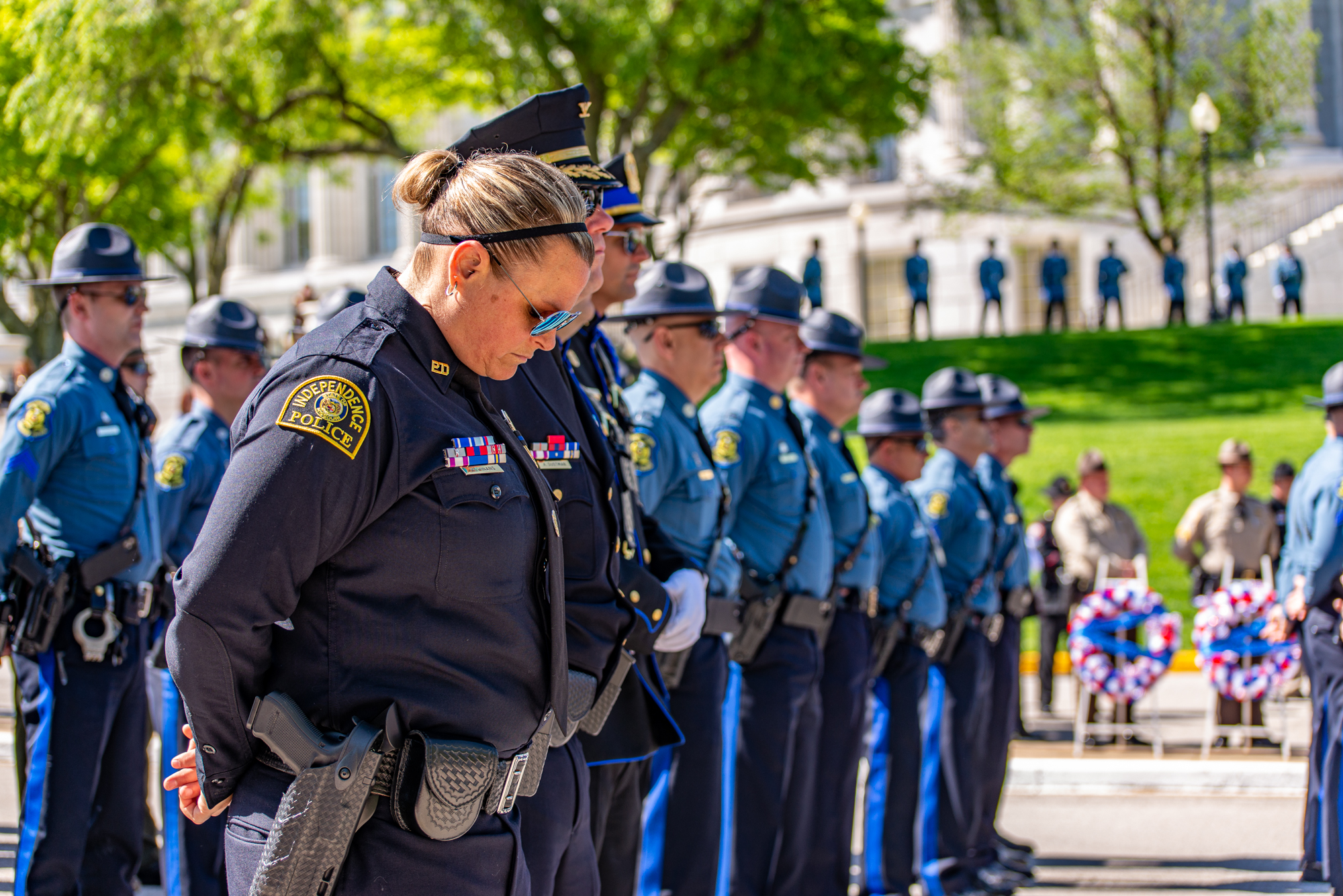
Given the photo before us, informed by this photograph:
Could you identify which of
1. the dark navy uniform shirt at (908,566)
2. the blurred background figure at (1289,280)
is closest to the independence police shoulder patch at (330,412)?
the dark navy uniform shirt at (908,566)

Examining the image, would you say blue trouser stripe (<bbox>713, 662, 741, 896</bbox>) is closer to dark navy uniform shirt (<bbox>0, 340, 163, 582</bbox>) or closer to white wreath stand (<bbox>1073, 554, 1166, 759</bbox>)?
dark navy uniform shirt (<bbox>0, 340, 163, 582</bbox>)

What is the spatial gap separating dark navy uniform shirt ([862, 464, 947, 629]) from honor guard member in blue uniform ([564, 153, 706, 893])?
8.82 ft

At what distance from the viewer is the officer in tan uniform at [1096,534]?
11383 millimetres

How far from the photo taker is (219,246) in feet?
73.4

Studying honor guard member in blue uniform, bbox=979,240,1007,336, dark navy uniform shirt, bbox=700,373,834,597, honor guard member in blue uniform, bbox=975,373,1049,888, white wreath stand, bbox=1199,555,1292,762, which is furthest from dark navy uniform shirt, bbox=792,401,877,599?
honor guard member in blue uniform, bbox=979,240,1007,336

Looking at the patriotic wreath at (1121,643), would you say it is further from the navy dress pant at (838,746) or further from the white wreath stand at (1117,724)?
the navy dress pant at (838,746)

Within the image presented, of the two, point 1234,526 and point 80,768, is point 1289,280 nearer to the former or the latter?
point 1234,526

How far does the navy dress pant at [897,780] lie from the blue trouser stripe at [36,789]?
3427 mm

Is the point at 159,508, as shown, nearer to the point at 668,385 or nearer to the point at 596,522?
the point at 668,385

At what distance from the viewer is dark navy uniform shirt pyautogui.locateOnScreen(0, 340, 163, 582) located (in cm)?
488

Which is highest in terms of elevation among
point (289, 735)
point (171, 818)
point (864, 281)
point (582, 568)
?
point (864, 281)

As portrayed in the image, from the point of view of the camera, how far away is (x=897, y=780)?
6316 millimetres

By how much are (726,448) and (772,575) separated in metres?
0.53

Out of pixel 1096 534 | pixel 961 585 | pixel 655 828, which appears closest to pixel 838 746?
pixel 655 828
